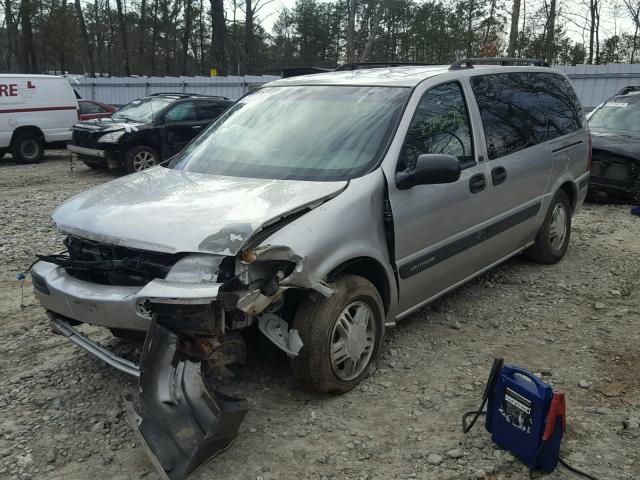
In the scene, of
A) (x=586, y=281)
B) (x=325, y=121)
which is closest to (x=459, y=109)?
(x=325, y=121)

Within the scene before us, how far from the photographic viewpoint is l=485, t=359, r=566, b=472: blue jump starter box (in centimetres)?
268

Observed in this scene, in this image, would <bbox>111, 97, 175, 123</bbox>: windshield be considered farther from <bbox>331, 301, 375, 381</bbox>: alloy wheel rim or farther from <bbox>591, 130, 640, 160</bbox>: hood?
<bbox>331, 301, 375, 381</bbox>: alloy wheel rim

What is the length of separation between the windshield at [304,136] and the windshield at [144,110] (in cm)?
810

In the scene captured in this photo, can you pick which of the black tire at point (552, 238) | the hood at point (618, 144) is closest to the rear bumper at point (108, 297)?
the black tire at point (552, 238)

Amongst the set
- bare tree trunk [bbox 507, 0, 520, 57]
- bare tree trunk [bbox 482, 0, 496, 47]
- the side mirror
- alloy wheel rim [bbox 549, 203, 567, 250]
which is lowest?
alloy wheel rim [bbox 549, 203, 567, 250]

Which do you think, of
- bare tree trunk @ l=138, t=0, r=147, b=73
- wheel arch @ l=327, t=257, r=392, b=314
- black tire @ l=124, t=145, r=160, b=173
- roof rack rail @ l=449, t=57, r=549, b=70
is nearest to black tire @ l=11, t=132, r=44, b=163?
black tire @ l=124, t=145, r=160, b=173

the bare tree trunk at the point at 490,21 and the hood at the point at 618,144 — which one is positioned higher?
the bare tree trunk at the point at 490,21

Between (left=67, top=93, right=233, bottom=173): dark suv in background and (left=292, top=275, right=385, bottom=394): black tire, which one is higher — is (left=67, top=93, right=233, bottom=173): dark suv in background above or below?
above

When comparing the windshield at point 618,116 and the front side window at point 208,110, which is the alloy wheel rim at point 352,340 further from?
the front side window at point 208,110

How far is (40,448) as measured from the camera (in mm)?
2965

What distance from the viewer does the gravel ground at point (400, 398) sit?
9.34 feet

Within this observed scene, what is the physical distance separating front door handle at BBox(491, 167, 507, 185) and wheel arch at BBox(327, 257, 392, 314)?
1.37 metres

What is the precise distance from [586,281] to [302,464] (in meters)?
3.70

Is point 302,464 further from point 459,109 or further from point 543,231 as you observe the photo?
point 543,231
